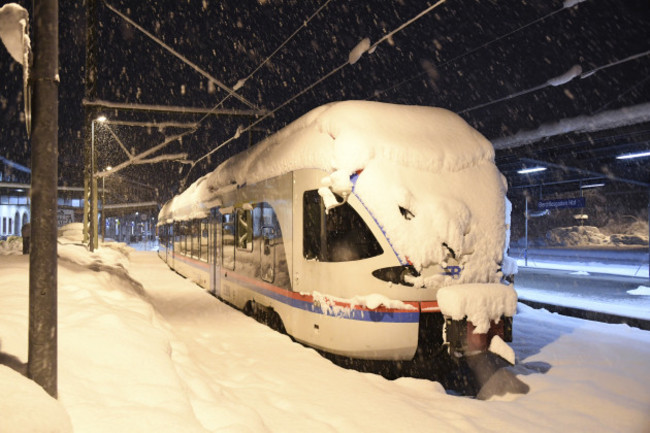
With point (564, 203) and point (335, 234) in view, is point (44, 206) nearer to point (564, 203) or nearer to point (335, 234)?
point (335, 234)

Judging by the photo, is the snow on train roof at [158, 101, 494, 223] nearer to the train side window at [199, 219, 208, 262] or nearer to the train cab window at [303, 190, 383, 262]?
the train cab window at [303, 190, 383, 262]

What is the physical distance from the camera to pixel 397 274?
5.30 meters

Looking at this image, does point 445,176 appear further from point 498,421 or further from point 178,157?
point 178,157

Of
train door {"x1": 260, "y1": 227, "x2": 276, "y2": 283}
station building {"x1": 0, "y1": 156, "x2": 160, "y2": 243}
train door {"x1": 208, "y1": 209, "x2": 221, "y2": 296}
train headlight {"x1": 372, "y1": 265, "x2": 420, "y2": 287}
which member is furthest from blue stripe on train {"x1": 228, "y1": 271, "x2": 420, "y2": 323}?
station building {"x1": 0, "y1": 156, "x2": 160, "y2": 243}

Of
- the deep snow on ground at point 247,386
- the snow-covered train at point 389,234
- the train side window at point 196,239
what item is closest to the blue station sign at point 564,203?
the deep snow on ground at point 247,386

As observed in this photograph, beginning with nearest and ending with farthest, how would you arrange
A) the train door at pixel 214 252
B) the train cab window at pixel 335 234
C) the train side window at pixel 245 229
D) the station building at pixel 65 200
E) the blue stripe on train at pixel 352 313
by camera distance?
the blue stripe on train at pixel 352 313 < the train cab window at pixel 335 234 < the train side window at pixel 245 229 < the train door at pixel 214 252 < the station building at pixel 65 200

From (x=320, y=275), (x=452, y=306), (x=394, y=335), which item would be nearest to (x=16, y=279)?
(x=320, y=275)

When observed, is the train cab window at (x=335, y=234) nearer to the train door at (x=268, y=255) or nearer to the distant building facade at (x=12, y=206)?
the train door at (x=268, y=255)

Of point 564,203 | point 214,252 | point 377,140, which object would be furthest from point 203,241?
point 564,203

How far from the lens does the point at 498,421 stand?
4.14 m

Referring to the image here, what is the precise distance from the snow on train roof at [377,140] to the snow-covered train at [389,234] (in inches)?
0.6

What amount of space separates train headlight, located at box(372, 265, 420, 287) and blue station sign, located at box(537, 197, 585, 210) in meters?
15.2

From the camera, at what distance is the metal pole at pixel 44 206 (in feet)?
9.19

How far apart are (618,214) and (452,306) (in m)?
31.7
